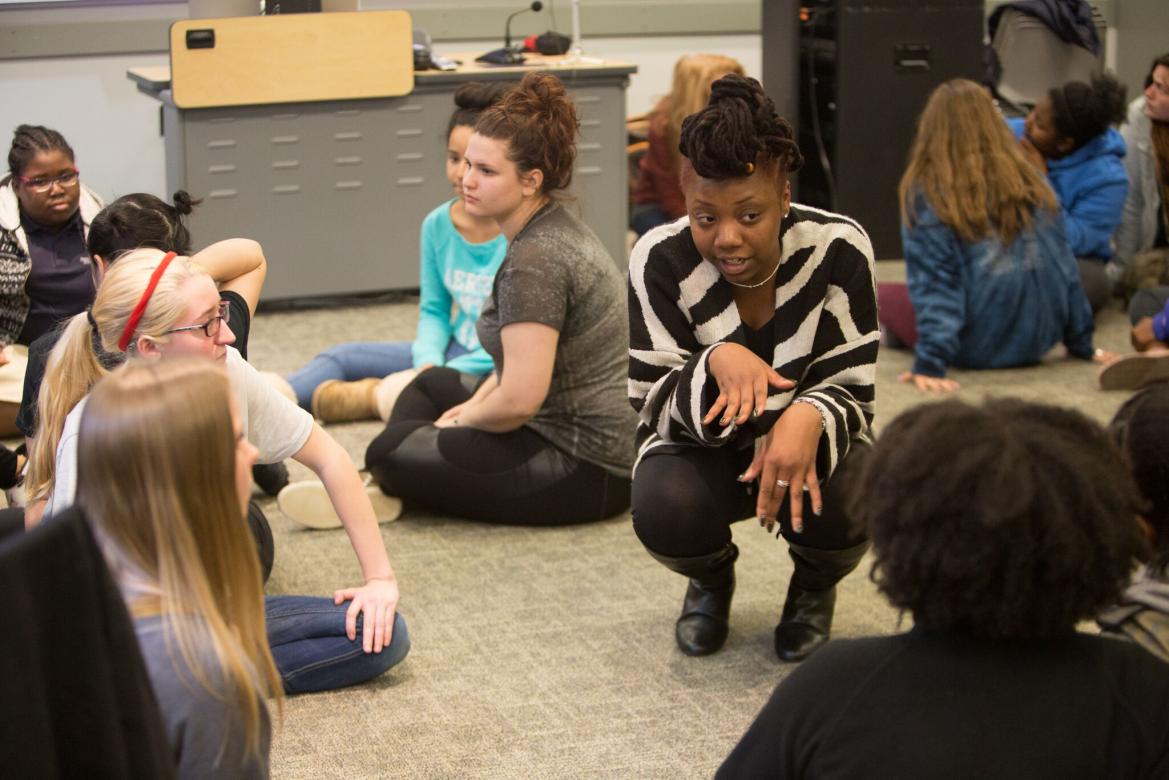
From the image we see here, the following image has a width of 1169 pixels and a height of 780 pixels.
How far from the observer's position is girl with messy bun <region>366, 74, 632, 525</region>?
2574 mm

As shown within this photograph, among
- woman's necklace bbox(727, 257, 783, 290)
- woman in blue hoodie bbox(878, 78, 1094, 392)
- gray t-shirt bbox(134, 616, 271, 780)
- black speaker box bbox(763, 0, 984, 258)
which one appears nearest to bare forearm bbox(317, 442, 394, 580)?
woman's necklace bbox(727, 257, 783, 290)

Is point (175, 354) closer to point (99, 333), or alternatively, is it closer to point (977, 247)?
point (99, 333)

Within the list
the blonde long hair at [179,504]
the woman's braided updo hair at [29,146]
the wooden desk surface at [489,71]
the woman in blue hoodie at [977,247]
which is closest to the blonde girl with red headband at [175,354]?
the blonde long hair at [179,504]

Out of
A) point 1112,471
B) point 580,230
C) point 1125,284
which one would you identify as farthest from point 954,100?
point 1112,471

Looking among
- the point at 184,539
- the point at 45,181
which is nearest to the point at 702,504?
the point at 184,539

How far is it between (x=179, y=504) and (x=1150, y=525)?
93 cm

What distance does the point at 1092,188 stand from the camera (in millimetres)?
4156

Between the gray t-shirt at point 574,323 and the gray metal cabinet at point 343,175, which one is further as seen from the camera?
the gray metal cabinet at point 343,175

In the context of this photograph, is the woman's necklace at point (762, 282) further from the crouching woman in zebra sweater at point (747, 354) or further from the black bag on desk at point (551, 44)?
the black bag on desk at point (551, 44)

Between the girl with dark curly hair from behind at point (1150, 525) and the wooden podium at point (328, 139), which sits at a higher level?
the wooden podium at point (328, 139)

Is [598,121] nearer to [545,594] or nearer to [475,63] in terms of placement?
[475,63]

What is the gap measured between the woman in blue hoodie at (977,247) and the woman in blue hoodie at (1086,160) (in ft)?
1.20

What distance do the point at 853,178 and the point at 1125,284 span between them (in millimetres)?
1103

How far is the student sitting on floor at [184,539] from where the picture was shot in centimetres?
121
